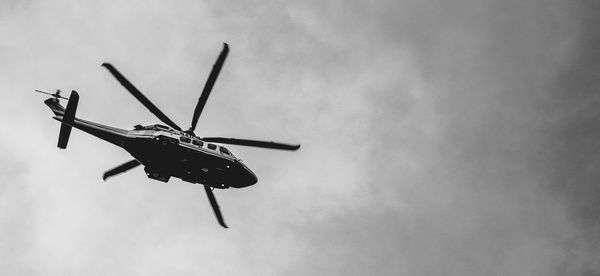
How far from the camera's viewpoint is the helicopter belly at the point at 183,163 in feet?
95.1

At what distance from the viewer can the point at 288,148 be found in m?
28.0

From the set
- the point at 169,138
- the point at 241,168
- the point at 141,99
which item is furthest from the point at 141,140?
the point at 241,168

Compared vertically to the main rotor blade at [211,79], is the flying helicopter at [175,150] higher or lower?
lower

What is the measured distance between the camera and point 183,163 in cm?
2944

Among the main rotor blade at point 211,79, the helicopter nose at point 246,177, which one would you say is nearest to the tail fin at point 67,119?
the main rotor blade at point 211,79

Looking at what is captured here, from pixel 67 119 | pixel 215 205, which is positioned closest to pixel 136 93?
pixel 67 119

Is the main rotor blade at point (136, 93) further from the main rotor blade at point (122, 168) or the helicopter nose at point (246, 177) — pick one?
the helicopter nose at point (246, 177)

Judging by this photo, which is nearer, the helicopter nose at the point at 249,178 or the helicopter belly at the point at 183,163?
the helicopter belly at the point at 183,163

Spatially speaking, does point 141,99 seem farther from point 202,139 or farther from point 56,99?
point 56,99

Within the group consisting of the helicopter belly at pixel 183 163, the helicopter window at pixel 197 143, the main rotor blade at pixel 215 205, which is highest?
the helicopter window at pixel 197 143

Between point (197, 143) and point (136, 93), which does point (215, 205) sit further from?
point (136, 93)

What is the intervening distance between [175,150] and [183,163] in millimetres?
922

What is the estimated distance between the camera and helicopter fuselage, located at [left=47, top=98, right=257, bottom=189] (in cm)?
2906

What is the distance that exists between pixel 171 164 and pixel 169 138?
158 centimetres
